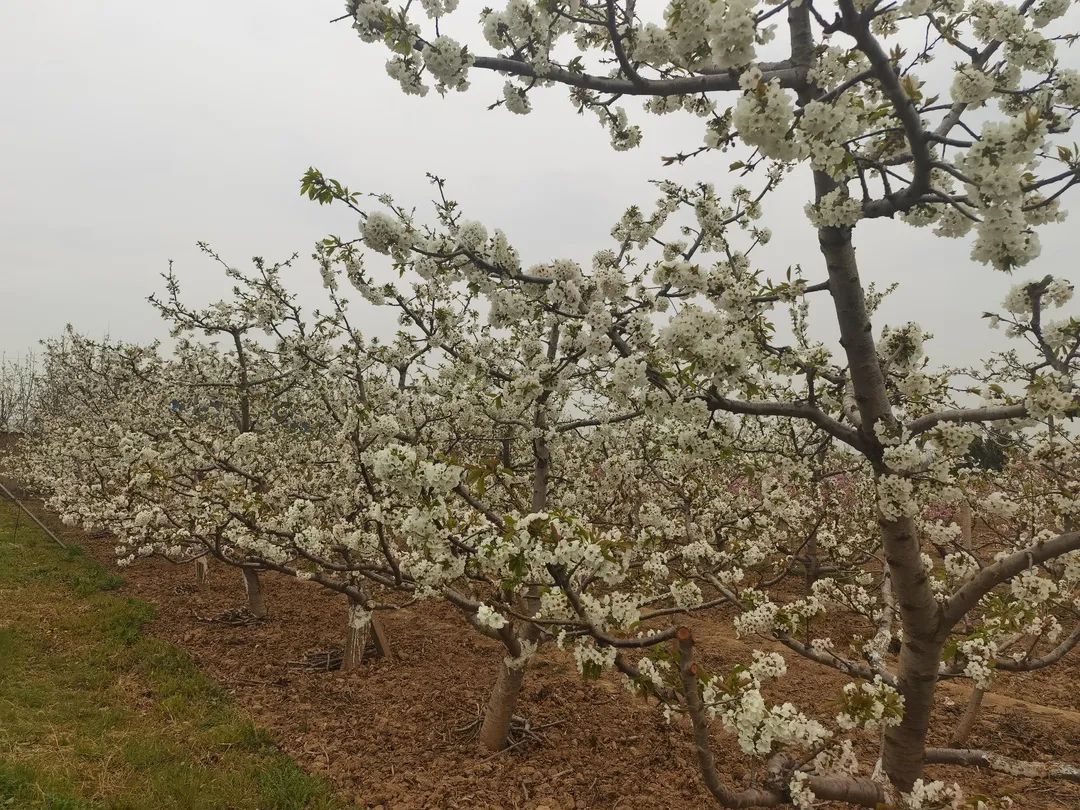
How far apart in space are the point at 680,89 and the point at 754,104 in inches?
→ 22.5

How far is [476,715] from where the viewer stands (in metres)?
6.48

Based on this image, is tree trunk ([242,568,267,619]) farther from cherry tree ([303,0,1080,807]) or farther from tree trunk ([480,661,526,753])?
cherry tree ([303,0,1080,807])

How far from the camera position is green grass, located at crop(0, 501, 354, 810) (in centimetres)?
513

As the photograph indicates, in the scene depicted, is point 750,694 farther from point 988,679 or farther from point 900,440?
point 988,679

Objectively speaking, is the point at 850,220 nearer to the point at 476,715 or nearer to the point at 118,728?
the point at 476,715

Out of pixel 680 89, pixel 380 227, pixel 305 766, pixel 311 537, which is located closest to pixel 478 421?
pixel 311 537

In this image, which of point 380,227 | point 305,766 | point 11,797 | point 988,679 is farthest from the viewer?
point 305,766

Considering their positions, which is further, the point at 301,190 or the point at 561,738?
the point at 561,738

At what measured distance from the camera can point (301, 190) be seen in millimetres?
4035

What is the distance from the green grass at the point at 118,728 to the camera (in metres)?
5.13

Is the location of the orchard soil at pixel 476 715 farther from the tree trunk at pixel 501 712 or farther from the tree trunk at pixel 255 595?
the tree trunk at pixel 255 595

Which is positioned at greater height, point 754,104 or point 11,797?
point 754,104

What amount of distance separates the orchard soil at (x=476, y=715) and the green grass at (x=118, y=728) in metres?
0.37

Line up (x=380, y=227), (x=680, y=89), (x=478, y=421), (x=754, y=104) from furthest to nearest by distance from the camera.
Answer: (x=478, y=421), (x=380, y=227), (x=680, y=89), (x=754, y=104)
